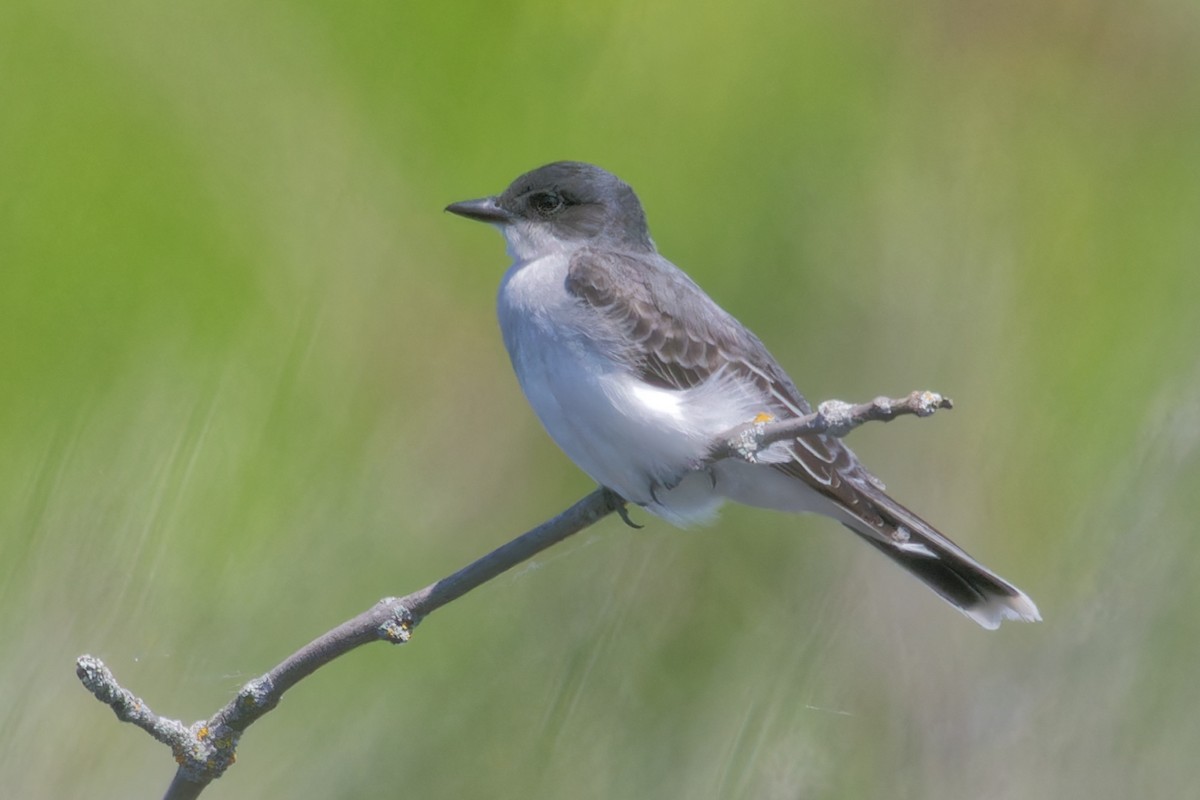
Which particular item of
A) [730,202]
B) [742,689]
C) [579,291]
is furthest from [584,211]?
[742,689]

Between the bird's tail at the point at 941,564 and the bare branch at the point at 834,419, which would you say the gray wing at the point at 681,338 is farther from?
the bare branch at the point at 834,419

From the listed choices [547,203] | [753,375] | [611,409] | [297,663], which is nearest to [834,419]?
[297,663]

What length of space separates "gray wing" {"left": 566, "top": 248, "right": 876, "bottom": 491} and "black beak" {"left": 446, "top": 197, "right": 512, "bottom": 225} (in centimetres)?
15

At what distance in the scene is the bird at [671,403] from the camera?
2.01 metres

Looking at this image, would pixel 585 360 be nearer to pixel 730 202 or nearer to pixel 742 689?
pixel 730 202

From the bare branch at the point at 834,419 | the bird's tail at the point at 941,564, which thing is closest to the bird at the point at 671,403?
the bird's tail at the point at 941,564

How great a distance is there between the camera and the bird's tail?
6.32 feet

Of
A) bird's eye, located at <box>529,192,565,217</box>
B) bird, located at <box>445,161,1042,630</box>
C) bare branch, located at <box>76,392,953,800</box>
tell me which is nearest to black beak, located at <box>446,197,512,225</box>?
bird, located at <box>445,161,1042,630</box>

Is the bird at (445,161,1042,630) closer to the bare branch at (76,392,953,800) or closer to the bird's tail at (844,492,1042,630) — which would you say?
the bird's tail at (844,492,1042,630)

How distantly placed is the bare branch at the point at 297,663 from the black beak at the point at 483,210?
73cm

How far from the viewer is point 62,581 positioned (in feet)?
4.84

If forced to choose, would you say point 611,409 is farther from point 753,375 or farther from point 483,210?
point 483,210

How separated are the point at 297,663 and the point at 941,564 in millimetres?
1088

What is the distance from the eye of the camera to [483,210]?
219 centimetres
